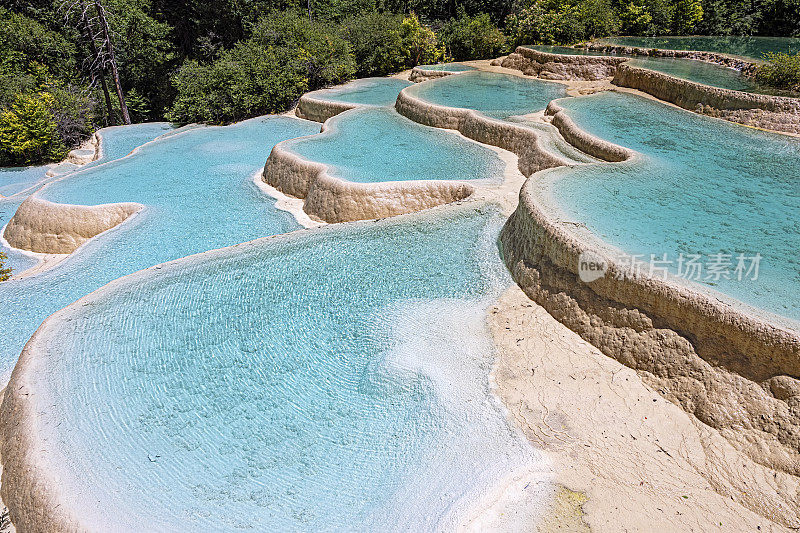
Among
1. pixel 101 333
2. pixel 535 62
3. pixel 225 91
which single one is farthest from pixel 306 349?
pixel 535 62

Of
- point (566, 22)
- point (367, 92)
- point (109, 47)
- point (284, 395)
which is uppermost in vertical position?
point (109, 47)

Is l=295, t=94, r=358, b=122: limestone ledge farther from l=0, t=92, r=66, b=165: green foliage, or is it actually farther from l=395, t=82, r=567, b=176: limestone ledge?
l=0, t=92, r=66, b=165: green foliage

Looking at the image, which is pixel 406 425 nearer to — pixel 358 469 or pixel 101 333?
pixel 358 469

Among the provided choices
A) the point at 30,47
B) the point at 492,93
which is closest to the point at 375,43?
the point at 492,93

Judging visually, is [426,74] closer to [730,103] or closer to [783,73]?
[730,103]

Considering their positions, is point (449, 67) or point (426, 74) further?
point (449, 67)

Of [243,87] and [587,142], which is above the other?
[243,87]

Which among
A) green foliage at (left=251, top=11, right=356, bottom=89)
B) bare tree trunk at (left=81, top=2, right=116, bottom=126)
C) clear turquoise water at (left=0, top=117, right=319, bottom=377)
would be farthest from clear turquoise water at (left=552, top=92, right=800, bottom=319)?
bare tree trunk at (left=81, top=2, right=116, bottom=126)

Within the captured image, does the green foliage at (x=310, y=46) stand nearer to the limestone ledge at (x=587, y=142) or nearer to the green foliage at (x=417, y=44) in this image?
the green foliage at (x=417, y=44)
